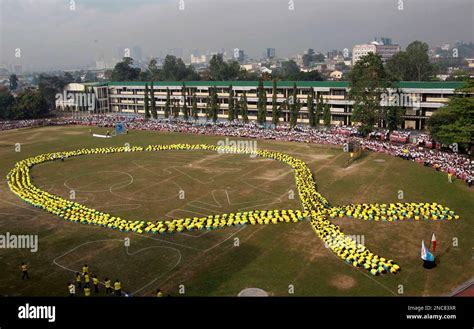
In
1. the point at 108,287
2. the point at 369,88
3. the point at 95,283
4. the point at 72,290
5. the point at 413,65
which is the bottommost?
the point at 72,290

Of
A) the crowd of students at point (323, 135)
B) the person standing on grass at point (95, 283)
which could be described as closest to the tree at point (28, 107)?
the crowd of students at point (323, 135)

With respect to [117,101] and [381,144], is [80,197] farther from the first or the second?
[117,101]

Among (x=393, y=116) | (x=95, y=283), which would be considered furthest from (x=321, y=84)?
(x=95, y=283)

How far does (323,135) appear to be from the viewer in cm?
7631

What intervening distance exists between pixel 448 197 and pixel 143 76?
15270 cm

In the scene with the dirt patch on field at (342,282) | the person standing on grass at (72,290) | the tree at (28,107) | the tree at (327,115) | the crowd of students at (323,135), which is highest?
the tree at (28,107)

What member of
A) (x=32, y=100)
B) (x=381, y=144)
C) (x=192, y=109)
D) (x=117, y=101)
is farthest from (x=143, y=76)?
(x=381, y=144)

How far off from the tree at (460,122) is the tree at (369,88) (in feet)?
37.0

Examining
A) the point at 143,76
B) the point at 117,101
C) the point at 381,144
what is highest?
the point at 143,76

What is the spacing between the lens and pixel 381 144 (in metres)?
65.6

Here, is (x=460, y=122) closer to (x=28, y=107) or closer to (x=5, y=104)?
(x=28, y=107)

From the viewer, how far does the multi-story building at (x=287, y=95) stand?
79.6 metres

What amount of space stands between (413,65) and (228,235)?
4595 inches

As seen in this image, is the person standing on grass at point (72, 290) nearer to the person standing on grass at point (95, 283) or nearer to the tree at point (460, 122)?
the person standing on grass at point (95, 283)
